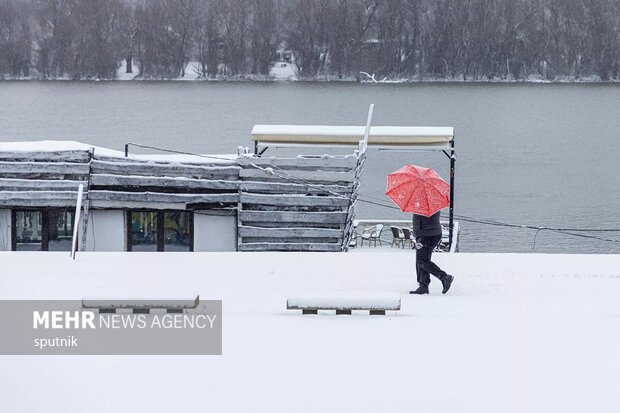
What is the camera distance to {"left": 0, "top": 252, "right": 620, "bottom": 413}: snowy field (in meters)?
11.6

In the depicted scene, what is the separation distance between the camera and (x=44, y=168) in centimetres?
2634

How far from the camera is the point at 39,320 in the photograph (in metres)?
14.1

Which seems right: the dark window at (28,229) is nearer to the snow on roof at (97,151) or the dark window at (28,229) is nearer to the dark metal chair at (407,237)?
the snow on roof at (97,151)

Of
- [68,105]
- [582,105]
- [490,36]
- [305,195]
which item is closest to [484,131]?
[582,105]

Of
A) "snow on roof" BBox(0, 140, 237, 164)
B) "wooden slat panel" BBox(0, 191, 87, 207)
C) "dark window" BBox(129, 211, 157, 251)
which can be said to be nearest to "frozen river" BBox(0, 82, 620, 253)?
"snow on roof" BBox(0, 140, 237, 164)

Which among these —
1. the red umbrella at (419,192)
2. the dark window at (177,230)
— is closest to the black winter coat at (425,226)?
the red umbrella at (419,192)

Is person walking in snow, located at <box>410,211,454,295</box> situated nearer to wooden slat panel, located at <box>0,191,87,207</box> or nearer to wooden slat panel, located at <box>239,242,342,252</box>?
wooden slat panel, located at <box>239,242,342,252</box>

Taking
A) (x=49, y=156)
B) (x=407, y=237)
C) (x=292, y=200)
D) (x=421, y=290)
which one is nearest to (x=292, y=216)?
(x=292, y=200)

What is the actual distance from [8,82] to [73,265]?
Answer: 168 metres

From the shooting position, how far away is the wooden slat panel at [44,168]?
2628cm

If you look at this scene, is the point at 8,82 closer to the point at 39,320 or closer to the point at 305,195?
the point at 305,195

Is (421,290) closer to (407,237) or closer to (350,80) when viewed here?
(407,237)

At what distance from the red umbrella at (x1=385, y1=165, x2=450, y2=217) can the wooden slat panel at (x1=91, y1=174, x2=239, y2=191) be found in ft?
32.6

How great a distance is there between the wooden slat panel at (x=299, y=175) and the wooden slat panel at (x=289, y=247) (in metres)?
1.36
